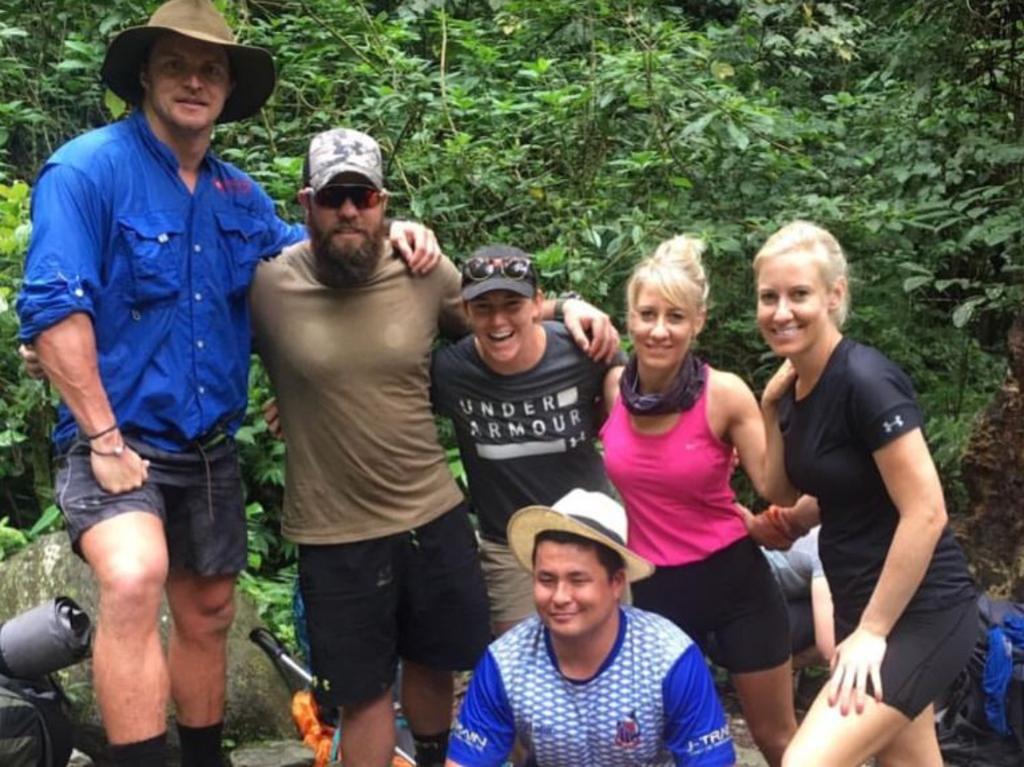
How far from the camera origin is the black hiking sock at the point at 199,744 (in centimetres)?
396

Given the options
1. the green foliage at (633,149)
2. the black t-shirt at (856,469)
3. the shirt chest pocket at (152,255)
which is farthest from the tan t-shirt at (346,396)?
the green foliage at (633,149)

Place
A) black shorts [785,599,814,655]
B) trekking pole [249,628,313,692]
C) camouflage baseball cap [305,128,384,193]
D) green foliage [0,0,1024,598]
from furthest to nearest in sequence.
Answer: green foliage [0,0,1024,598], black shorts [785,599,814,655], trekking pole [249,628,313,692], camouflage baseball cap [305,128,384,193]

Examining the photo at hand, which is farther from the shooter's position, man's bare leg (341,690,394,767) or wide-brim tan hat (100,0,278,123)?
man's bare leg (341,690,394,767)

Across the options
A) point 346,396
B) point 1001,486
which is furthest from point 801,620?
point 346,396

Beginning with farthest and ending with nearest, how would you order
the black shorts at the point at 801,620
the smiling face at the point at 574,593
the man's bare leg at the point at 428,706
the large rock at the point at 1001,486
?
1. the large rock at the point at 1001,486
2. the black shorts at the point at 801,620
3. the man's bare leg at the point at 428,706
4. the smiling face at the point at 574,593

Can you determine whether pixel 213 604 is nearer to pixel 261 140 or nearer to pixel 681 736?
pixel 681 736

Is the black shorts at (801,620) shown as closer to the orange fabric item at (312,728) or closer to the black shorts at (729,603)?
the black shorts at (729,603)

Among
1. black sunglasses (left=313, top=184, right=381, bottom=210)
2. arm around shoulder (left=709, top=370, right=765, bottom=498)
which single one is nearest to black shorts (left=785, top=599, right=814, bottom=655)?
arm around shoulder (left=709, top=370, right=765, bottom=498)

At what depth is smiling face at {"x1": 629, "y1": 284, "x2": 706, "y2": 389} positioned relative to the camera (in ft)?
12.1

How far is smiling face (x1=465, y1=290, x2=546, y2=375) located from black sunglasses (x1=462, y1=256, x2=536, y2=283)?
60 millimetres

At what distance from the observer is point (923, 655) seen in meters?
3.16

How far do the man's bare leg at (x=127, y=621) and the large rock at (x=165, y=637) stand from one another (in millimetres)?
1549

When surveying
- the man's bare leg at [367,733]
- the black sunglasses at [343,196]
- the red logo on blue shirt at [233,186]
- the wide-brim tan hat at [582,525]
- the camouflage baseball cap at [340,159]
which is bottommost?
the man's bare leg at [367,733]

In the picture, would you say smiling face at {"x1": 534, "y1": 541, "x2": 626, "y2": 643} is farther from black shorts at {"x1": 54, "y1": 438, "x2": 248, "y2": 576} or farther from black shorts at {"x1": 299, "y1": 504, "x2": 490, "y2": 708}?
black shorts at {"x1": 54, "y1": 438, "x2": 248, "y2": 576}
